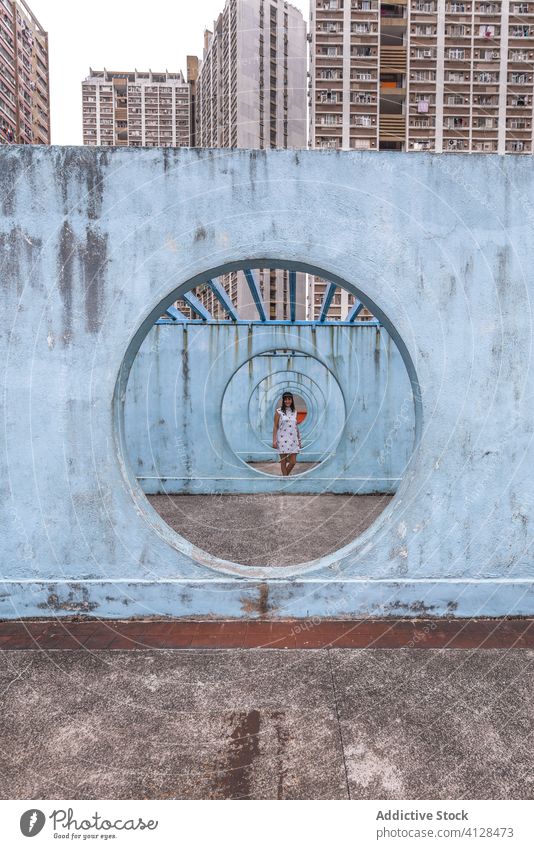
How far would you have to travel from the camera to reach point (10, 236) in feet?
12.4

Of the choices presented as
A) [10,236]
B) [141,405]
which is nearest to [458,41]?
[141,405]

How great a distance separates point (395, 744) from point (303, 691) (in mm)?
615

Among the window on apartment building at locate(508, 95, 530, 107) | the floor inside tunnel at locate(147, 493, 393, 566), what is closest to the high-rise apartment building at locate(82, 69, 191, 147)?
the window on apartment building at locate(508, 95, 530, 107)

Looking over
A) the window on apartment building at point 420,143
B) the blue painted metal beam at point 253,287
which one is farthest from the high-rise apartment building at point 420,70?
the blue painted metal beam at point 253,287

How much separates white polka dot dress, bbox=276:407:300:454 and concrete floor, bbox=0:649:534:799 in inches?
239

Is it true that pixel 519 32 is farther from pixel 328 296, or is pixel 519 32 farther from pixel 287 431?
pixel 328 296

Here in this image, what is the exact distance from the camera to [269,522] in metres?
7.02

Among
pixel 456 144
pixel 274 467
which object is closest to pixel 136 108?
pixel 456 144

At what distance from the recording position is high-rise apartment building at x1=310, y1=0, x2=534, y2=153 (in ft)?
160

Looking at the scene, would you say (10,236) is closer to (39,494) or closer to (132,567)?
(39,494)

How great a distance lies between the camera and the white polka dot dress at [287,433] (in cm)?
929

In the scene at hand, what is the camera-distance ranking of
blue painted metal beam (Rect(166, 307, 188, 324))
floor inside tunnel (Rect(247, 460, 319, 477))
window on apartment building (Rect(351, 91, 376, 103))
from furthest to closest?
1. window on apartment building (Rect(351, 91, 376, 103))
2. floor inside tunnel (Rect(247, 460, 319, 477))
3. blue painted metal beam (Rect(166, 307, 188, 324))

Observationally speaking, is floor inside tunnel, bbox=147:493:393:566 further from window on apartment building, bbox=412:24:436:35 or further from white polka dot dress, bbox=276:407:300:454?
window on apartment building, bbox=412:24:436:35

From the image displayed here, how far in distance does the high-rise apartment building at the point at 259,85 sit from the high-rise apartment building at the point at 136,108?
11540mm
